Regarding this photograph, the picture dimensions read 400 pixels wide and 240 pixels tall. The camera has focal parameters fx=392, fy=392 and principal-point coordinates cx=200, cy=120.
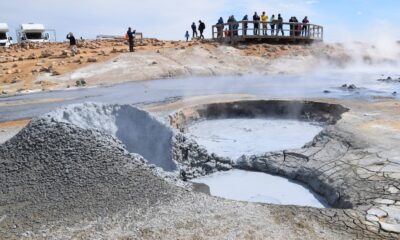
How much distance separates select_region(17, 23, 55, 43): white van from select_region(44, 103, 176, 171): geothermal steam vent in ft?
103

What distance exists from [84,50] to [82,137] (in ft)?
69.6

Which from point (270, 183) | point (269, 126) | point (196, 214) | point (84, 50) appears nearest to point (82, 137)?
point (196, 214)

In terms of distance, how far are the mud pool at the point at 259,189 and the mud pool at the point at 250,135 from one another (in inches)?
49.1

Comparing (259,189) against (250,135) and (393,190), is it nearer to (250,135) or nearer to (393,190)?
(393,190)

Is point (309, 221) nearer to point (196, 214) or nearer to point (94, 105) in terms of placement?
point (196, 214)

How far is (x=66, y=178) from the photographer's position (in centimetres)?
518

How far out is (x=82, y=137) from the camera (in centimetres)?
578

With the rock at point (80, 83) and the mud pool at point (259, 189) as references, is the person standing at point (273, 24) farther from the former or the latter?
the mud pool at point (259, 189)

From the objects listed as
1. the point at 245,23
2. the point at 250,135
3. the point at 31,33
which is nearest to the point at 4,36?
the point at 31,33

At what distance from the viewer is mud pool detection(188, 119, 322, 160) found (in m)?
8.70

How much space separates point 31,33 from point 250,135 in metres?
31.7

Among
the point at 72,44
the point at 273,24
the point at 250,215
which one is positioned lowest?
the point at 250,215

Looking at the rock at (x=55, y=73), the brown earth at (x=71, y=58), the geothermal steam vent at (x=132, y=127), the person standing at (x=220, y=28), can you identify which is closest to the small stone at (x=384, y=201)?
the geothermal steam vent at (x=132, y=127)

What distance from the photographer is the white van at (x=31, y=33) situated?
35.0 meters
